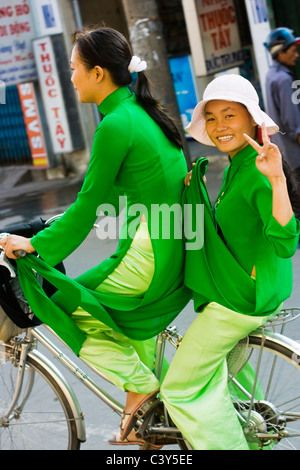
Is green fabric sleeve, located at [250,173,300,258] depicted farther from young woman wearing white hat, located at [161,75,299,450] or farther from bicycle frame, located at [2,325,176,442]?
bicycle frame, located at [2,325,176,442]

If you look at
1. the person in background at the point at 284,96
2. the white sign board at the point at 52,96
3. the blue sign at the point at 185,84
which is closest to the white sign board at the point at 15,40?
the white sign board at the point at 52,96

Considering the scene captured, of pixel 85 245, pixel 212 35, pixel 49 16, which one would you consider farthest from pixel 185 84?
pixel 85 245

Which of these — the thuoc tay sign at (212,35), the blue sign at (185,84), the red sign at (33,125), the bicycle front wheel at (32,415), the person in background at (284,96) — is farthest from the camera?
the red sign at (33,125)

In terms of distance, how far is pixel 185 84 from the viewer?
1253 centimetres

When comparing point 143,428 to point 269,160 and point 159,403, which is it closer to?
point 159,403

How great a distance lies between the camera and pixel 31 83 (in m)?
12.8

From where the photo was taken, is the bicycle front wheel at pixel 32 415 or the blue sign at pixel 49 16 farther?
the blue sign at pixel 49 16

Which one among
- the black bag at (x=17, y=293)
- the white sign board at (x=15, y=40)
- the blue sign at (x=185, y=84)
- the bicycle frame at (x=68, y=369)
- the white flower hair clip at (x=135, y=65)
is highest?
the white sign board at (x=15, y=40)

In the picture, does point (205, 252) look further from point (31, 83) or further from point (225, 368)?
point (31, 83)

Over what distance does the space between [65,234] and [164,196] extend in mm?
402

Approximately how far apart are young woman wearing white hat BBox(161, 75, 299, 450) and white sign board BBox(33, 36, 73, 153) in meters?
9.41

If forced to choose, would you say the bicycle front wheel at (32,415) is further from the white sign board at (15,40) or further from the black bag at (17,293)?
the white sign board at (15,40)

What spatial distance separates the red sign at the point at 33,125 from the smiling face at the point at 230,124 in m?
10.5

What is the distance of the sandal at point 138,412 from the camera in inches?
119
